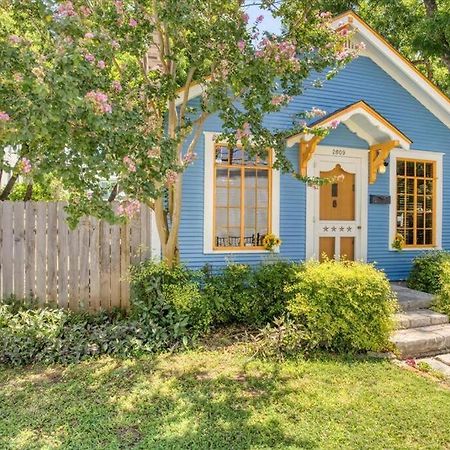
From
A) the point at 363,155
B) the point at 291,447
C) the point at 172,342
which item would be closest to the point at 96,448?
the point at 291,447

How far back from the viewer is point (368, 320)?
4.90 metres

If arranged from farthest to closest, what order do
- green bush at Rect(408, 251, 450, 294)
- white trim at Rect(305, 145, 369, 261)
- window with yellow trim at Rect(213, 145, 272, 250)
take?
1. white trim at Rect(305, 145, 369, 261)
2. green bush at Rect(408, 251, 450, 294)
3. window with yellow trim at Rect(213, 145, 272, 250)

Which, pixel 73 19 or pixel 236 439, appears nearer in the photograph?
pixel 236 439

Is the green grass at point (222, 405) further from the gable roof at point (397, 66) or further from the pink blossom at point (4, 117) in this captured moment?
the gable roof at point (397, 66)

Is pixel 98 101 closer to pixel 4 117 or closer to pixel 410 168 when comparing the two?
pixel 4 117

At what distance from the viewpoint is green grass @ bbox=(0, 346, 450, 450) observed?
309 centimetres

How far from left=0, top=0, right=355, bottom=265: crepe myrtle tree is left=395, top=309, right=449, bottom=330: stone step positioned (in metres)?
2.33

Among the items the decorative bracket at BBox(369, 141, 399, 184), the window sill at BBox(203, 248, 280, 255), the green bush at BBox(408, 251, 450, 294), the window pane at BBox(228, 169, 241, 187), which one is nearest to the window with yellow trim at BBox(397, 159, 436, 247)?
the green bush at BBox(408, 251, 450, 294)

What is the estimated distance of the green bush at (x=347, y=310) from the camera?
192 inches

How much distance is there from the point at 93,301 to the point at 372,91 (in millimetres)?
6377

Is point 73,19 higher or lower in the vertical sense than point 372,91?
lower

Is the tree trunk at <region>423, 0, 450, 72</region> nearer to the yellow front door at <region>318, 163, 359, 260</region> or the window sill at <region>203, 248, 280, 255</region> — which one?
the yellow front door at <region>318, 163, 359, 260</region>

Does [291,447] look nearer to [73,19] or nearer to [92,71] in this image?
[92,71]

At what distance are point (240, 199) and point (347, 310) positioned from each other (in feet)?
9.27
